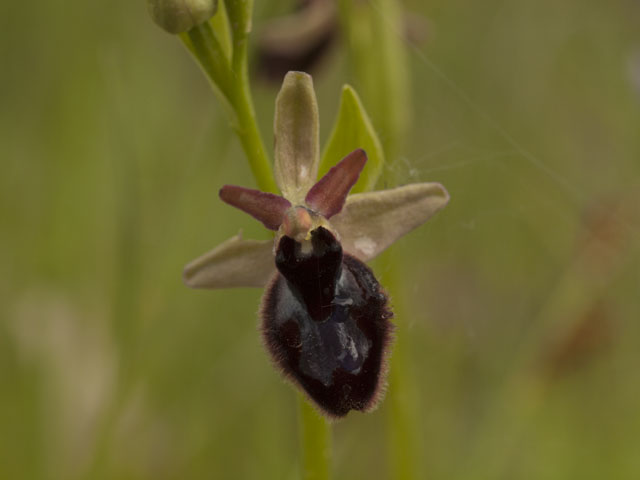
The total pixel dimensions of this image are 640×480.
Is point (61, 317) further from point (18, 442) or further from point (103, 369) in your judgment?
point (18, 442)

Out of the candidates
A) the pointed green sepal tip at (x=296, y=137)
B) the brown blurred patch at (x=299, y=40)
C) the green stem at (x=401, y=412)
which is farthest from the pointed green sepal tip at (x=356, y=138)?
the brown blurred patch at (x=299, y=40)

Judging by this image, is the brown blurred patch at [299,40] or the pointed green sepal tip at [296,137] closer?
the pointed green sepal tip at [296,137]

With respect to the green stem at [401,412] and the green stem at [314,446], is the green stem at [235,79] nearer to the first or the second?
the green stem at [314,446]

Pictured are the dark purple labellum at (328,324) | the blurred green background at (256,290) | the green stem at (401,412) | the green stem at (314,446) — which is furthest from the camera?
the blurred green background at (256,290)

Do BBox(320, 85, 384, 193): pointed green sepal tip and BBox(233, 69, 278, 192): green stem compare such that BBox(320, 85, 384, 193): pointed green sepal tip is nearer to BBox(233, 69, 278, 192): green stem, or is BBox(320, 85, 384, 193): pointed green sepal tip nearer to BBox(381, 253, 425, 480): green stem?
BBox(233, 69, 278, 192): green stem

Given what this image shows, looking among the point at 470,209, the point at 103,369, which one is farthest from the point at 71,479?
the point at 470,209

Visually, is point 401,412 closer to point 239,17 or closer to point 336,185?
point 336,185

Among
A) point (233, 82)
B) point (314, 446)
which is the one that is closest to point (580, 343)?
point (314, 446)

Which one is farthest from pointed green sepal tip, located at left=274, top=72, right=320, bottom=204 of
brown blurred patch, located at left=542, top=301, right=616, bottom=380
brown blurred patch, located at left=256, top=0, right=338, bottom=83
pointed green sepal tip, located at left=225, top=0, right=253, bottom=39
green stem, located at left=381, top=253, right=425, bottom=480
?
brown blurred patch, located at left=542, top=301, right=616, bottom=380
